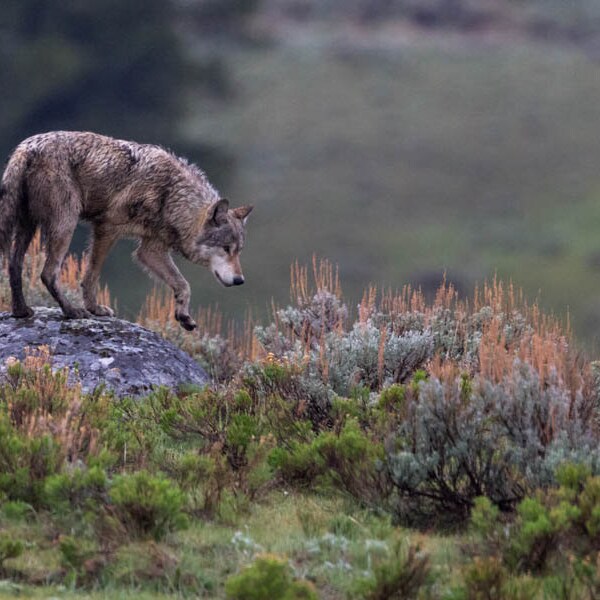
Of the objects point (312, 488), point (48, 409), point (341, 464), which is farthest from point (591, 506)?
point (48, 409)

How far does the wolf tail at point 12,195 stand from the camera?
9.03 metres

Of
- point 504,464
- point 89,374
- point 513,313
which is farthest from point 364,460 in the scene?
point 513,313

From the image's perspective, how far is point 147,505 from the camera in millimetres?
4938

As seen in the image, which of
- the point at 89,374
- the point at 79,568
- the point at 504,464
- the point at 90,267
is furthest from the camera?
the point at 90,267

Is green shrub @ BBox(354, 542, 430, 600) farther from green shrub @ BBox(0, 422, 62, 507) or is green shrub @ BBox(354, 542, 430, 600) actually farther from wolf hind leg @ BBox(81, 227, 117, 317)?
wolf hind leg @ BBox(81, 227, 117, 317)

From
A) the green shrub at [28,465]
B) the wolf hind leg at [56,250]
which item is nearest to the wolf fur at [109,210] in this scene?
the wolf hind leg at [56,250]

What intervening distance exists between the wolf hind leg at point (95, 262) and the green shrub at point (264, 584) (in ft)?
19.1

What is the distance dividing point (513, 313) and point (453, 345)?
0.72 metres

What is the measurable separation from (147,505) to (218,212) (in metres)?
5.02

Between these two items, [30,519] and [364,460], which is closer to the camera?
[30,519]

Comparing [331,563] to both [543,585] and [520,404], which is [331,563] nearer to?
[543,585]

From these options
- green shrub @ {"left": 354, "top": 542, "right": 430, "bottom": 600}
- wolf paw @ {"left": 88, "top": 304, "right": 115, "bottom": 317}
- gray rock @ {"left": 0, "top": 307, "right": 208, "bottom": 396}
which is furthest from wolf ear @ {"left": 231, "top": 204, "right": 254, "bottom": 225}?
green shrub @ {"left": 354, "top": 542, "right": 430, "bottom": 600}

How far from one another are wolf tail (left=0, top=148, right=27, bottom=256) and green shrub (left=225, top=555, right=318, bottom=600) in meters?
5.69

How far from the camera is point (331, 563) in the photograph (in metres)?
4.86
